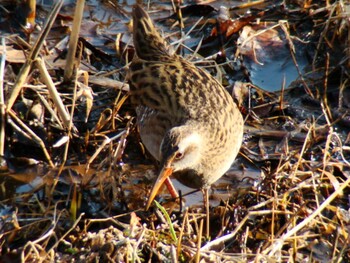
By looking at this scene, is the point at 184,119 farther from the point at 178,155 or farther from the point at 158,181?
the point at 158,181

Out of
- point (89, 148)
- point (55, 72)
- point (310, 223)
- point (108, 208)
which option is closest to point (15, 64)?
point (55, 72)

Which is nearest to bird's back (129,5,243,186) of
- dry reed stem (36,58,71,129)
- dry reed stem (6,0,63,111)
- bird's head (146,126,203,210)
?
bird's head (146,126,203,210)

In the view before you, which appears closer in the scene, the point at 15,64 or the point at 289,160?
the point at 289,160

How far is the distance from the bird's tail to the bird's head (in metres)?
0.96

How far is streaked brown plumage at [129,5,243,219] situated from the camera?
4879mm

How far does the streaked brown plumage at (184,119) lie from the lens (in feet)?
16.0

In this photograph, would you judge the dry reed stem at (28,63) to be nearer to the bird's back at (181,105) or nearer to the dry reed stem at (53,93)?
the dry reed stem at (53,93)

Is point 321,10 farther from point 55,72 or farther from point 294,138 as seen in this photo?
point 55,72

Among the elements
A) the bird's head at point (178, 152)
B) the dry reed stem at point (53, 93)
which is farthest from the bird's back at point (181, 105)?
the dry reed stem at point (53, 93)

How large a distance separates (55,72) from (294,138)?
183 cm

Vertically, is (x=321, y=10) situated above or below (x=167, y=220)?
above

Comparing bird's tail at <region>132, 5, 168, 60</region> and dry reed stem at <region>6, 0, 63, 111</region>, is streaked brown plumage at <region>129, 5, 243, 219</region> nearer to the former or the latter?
bird's tail at <region>132, 5, 168, 60</region>

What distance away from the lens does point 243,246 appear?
4668 mm

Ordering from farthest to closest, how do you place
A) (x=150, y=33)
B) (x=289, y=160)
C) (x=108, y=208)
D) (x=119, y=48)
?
1. (x=119, y=48)
2. (x=150, y=33)
3. (x=289, y=160)
4. (x=108, y=208)
